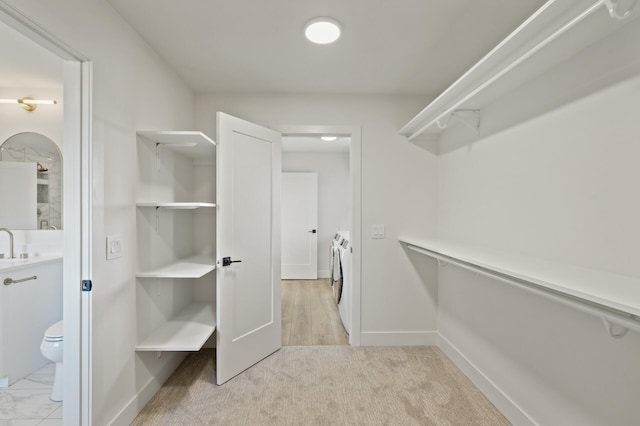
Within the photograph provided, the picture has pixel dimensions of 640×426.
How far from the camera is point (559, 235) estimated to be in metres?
1.36

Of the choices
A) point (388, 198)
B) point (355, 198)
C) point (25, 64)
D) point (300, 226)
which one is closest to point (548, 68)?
point (388, 198)

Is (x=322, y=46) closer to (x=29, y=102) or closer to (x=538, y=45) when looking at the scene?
(x=538, y=45)

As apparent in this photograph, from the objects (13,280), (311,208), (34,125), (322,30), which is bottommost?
(13,280)

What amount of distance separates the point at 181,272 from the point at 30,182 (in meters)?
2.00

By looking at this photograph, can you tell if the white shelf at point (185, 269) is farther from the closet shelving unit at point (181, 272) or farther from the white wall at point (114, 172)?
the white wall at point (114, 172)

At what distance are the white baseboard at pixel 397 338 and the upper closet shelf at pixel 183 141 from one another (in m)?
2.16

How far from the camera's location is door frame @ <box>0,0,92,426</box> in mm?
1344

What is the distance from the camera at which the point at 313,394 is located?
1.94 metres

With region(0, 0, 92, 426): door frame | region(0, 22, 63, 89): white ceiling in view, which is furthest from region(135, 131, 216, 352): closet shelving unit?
region(0, 22, 63, 89): white ceiling

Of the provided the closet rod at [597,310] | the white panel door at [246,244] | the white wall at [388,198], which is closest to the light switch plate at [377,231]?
the white wall at [388,198]

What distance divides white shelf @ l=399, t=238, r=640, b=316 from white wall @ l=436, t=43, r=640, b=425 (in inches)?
3.4

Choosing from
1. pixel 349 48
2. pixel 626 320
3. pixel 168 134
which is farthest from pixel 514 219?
pixel 168 134

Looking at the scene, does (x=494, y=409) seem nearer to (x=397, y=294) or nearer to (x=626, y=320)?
(x=397, y=294)

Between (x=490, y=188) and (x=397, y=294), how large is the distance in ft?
4.27
